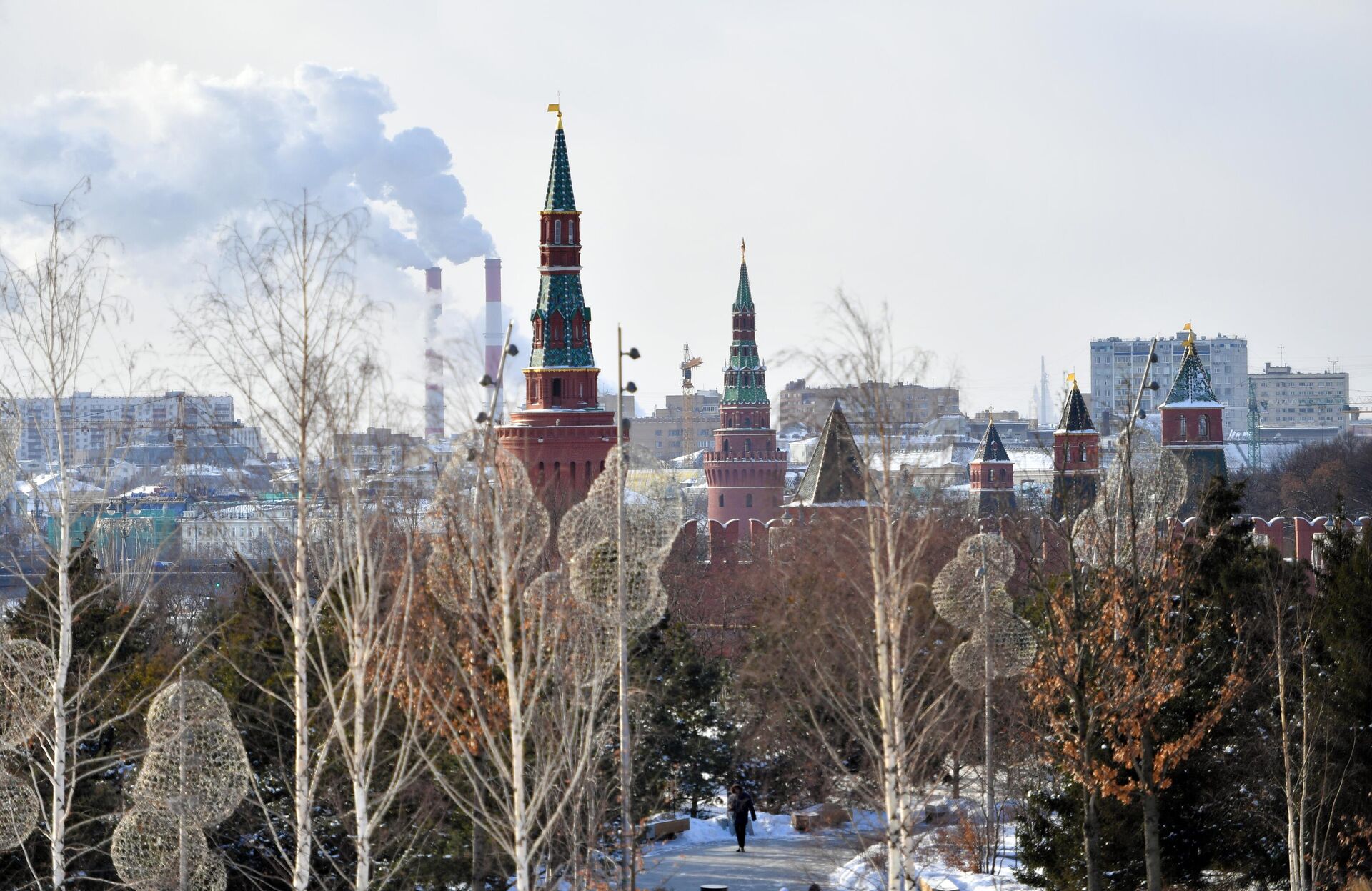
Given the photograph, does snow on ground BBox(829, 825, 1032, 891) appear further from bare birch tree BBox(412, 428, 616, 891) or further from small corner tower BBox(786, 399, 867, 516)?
small corner tower BBox(786, 399, 867, 516)

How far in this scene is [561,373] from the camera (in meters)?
43.6

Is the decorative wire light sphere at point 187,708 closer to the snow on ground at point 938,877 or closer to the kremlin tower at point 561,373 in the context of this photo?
the snow on ground at point 938,877

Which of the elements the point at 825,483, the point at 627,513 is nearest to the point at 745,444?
the point at 825,483

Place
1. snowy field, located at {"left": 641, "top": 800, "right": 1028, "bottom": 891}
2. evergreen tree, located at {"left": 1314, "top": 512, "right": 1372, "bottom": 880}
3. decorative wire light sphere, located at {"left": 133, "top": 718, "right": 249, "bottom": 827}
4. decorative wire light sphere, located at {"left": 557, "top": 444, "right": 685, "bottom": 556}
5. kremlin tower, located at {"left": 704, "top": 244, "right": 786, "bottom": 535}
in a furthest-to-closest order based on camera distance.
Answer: kremlin tower, located at {"left": 704, "top": 244, "right": 786, "bottom": 535}
snowy field, located at {"left": 641, "top": 800, "right": 1028, "bottom": 891}
evergreen tree, located at {"left": 1314, "top": 512, "right": 1372, "bottom": 880}
decorative wire light sphere, located at {"left": 557, "top": 444, "right": 685, "bottom": 556}
decorative wire light sphere, located at {"left": 133, "top": 718, "right": 249, "bottom": 827}

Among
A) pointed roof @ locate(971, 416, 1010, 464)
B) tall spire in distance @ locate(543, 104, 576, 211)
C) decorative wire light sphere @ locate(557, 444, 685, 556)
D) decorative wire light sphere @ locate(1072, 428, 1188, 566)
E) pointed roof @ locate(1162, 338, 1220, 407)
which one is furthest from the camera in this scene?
pointed roof @ locate(971, 416, 1010, 464)

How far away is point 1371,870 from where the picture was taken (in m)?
19.2

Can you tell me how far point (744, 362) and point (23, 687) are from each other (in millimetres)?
67081

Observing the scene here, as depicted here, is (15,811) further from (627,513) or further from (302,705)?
(627,513)

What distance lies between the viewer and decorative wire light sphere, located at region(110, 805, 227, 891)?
14.2 meters

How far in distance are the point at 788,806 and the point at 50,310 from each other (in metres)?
15.6

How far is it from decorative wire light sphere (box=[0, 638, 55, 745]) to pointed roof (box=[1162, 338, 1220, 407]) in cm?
4877

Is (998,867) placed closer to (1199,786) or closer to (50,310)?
(1199,786)

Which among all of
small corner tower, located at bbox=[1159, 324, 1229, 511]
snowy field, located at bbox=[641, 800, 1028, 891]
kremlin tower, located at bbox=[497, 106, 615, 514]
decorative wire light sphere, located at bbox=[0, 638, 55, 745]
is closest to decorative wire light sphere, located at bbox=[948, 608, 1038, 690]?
snowy field, located at bbox=[641, 800, 1028, 891]

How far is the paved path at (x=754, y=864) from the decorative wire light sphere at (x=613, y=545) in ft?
12.7
